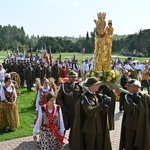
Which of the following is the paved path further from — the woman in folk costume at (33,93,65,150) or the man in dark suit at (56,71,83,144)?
the woman in folk costume at (33,93,65,150)

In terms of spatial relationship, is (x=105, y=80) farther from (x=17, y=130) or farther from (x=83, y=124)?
(x=83, y=124)

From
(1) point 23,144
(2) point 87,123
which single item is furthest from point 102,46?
(2) point 87,123

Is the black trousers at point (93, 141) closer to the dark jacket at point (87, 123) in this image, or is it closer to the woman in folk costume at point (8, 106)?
the dark jacket at point (87, 123)

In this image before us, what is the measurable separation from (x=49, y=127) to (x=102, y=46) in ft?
33.2

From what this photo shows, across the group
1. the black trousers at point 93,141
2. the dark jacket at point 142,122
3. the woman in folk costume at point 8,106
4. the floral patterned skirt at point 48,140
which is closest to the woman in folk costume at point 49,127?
the floral patterned skirt at point 48,140

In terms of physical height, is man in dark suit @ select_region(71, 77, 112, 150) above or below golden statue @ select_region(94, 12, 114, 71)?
below

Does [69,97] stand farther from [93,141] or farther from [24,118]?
[24,118]

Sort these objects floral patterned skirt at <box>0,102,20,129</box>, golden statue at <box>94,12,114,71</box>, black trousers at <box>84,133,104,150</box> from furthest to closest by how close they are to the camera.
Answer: golden statue at <box>94,12,114,71</box> → floral patterned skirt at <box>0,102,20,129</box> → black trousers at <box>84,133,104,150</box>

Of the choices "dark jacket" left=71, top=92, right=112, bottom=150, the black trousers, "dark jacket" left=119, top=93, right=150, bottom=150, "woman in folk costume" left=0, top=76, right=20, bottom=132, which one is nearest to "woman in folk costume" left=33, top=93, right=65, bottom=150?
"dark jacket" left=71, top=92, right=112, bottom=150

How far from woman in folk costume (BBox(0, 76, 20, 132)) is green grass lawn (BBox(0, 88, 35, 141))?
274 millimetres

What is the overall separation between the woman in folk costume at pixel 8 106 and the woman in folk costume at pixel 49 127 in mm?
3510

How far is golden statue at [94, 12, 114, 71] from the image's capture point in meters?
15.0

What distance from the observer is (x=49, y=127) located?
5.52 m

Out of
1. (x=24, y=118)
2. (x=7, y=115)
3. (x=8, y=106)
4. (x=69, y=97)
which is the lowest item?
(x=24, y=118)
